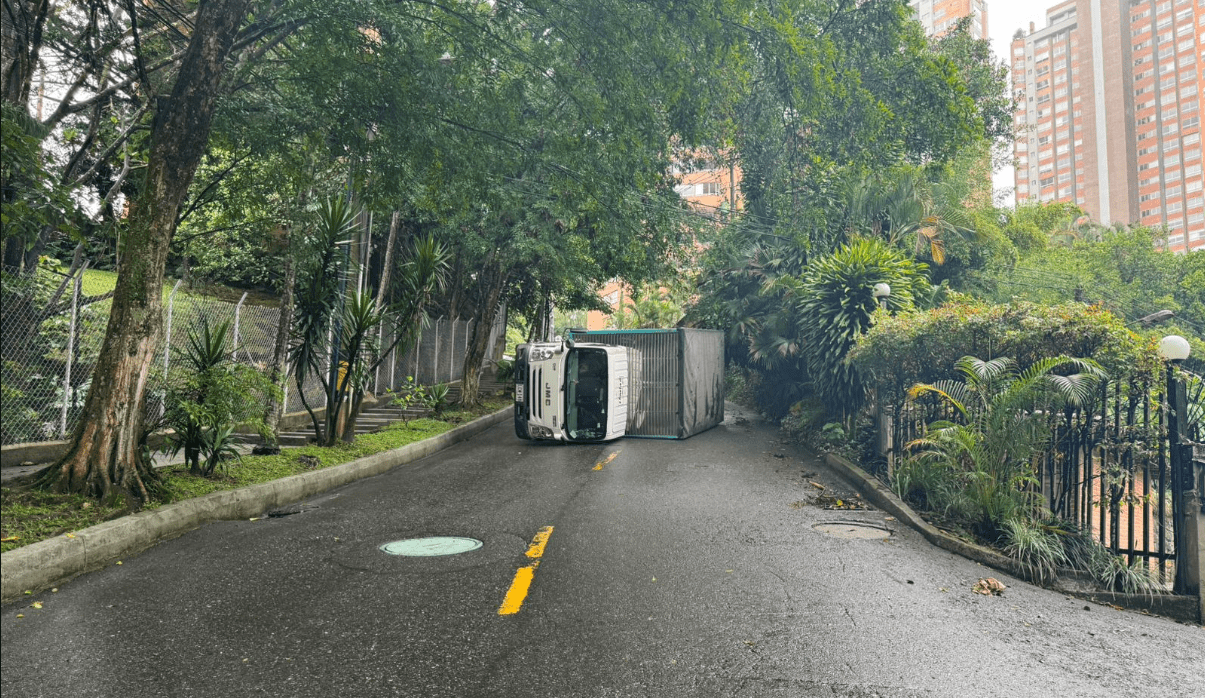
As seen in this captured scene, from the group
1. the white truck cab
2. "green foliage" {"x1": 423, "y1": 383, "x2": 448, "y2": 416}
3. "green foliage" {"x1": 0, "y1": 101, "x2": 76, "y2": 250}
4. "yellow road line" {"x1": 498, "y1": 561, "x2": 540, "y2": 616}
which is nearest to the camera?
"yellow road line" {"x1": 498, "y1": 561, "x2": 540, "y2": 616}

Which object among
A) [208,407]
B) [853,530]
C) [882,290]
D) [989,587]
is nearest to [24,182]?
[208,407]

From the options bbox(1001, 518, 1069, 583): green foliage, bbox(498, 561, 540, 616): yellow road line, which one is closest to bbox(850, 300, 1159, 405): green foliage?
bbox(1001, 518, 1069, 583): green foliage

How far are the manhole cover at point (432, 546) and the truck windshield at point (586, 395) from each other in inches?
342

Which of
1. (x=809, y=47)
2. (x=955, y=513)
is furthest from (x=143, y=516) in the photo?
(x=809, y=47)

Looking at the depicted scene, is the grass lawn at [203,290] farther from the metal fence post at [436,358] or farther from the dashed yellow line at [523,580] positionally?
the dashed yellow line at [523,580]

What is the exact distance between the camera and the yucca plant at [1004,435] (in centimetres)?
748

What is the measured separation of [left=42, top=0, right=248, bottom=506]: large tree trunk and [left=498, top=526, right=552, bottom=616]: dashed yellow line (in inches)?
144

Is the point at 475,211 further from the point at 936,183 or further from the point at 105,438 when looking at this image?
the point at 936,183

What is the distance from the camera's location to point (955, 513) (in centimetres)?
816

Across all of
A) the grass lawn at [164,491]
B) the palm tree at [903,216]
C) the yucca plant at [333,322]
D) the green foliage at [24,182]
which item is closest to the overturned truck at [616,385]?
the grass lawn at [164,491]

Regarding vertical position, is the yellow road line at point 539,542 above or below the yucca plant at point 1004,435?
below

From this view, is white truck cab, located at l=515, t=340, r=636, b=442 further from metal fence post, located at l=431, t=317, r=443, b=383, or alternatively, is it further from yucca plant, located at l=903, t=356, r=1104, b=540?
metal fence post, located at l=431, t=317, r=443, b=383

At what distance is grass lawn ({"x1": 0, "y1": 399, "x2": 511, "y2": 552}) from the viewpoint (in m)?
5.81

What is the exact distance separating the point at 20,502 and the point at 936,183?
22363 millimetres
